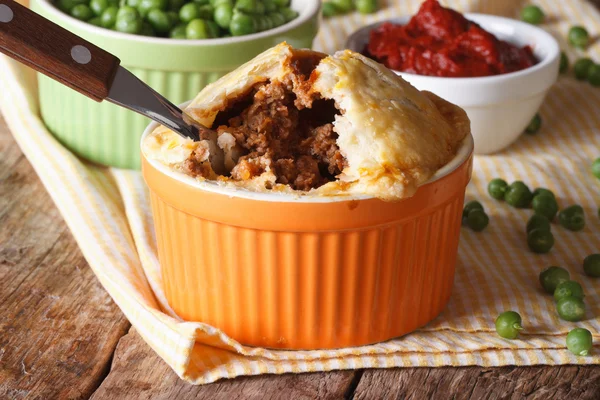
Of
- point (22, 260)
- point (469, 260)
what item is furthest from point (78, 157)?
point (469, 260)

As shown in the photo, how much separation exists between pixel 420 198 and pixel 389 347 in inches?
18.3

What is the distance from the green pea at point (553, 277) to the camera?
9.10 feet

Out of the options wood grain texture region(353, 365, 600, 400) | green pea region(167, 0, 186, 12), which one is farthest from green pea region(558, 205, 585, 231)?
green pea region(167, 0, 186, 12)

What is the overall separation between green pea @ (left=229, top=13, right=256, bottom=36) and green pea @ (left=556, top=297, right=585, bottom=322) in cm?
161

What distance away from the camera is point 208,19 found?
3.54m

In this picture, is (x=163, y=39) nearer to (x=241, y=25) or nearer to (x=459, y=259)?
(x=241, y=25)

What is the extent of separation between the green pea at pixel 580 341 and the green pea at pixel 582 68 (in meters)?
2.44

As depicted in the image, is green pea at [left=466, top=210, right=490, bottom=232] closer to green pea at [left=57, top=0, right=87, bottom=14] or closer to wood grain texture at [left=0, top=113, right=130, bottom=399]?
wood grain texture at [left=0, top=113, right=130, bottom=399]

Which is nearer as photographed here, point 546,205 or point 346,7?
point 546,205

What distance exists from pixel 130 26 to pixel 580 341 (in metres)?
2.00

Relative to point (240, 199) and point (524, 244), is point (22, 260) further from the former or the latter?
point (524, 244)

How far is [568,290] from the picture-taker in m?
2.67

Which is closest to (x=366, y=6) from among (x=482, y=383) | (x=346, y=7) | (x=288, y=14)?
(x=346, y=7)

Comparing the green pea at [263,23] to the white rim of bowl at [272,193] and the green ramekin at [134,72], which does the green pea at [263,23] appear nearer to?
the green ramekin at [134,72]
